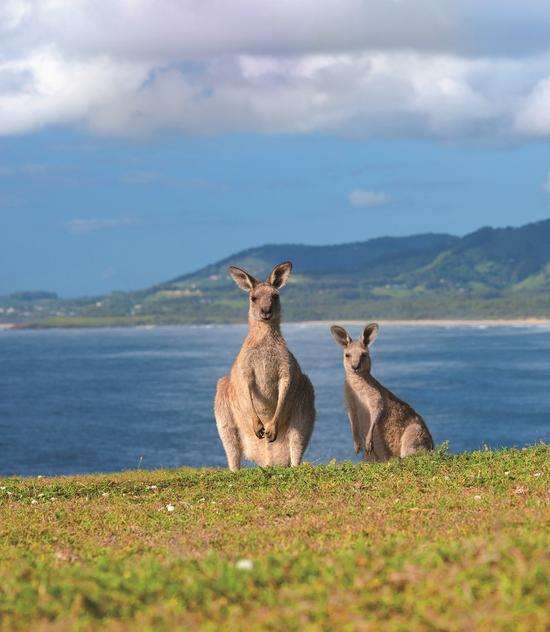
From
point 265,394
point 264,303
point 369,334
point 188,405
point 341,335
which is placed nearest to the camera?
point 264,303

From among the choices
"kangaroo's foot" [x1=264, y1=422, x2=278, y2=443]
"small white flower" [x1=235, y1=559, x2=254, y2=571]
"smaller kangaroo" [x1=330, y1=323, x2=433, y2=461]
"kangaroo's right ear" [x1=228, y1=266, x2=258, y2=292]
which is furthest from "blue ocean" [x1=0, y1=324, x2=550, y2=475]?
"small white flower" [x1=235, y1=559, x2=254, y2=571]

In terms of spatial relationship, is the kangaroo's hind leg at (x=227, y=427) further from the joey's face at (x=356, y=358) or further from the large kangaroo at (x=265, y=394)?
the joey's face at (x=356, y=358)

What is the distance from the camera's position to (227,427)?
1736cm

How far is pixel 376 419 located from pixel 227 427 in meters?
2.64

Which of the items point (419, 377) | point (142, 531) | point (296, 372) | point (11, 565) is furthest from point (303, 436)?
point (419, 377)

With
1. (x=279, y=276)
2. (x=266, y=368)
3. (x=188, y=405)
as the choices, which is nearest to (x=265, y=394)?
(x=266, y=368)

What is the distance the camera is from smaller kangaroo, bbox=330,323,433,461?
58.0 feet

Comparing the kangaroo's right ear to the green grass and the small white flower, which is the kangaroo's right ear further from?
the small white flower

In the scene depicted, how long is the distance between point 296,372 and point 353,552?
9.03 meters

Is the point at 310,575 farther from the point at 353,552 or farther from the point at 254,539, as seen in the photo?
the point at 254,539

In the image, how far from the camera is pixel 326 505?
13.4 m

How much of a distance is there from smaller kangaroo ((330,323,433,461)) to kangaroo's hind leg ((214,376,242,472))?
2106 mm

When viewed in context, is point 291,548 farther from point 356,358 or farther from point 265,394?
point 356,358

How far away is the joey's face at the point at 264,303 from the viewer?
1683cm
